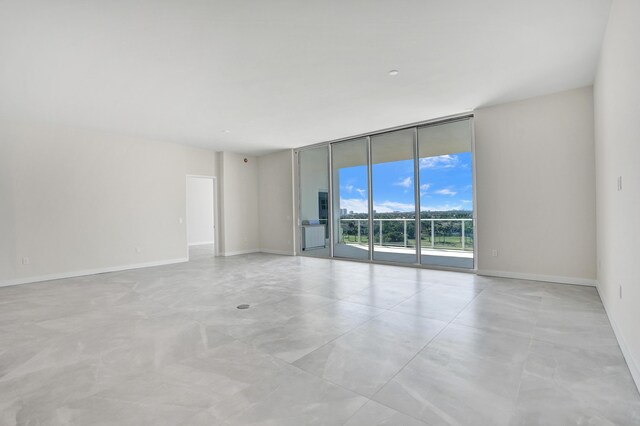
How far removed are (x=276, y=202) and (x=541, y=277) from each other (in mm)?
6415

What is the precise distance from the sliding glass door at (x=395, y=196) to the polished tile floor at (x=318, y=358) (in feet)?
7.03

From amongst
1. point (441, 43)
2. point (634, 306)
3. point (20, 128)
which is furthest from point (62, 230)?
point (634, 306)

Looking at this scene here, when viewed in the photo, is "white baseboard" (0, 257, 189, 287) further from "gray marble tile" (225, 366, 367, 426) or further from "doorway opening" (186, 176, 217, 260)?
"gray marble tile" (225, 366, 367, 426)

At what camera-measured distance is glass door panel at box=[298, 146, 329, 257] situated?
8.20 m

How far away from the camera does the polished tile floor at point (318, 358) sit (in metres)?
1.78

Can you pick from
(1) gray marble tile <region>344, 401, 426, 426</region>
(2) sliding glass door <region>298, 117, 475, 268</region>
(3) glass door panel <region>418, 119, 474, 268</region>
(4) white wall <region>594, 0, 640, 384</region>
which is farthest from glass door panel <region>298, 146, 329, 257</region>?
(1) gray marble tile <region>344, 401, 426, 426</region>

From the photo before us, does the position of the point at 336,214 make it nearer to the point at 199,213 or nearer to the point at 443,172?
the point at 443,172

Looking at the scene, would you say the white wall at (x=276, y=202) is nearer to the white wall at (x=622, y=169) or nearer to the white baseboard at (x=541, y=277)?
the white baseboard at (x=541, y=277)

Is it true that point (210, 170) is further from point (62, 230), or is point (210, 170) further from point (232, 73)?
point (232, 73)

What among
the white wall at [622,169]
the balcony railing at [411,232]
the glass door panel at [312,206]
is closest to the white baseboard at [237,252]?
the glass door panel at [312,206]

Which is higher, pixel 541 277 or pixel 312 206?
pixel 312 206

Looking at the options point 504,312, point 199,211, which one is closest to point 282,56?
point 504,312

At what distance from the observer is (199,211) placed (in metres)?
12.1

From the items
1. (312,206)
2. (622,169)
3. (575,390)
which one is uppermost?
(622,169)
